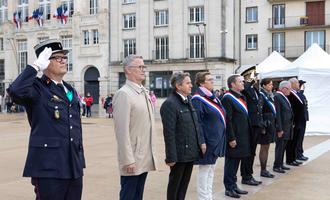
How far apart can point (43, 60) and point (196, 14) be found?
3928 cm

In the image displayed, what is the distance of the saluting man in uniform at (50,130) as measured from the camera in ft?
12.9

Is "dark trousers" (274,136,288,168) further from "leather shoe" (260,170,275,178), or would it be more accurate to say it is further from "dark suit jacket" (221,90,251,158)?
"dark suit jacket" (221,90,251,158)

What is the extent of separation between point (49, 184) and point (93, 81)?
44.2 meters

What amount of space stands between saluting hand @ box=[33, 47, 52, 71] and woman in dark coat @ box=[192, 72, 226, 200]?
113 inches

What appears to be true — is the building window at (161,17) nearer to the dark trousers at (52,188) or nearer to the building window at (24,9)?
the building window at (24,9)

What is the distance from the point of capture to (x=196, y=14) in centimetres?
4225

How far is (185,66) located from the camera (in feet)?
139

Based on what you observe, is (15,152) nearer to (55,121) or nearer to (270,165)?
(270,165)

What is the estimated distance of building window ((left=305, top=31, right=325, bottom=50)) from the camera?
40.9m

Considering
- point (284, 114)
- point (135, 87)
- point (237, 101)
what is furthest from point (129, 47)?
point (135, 87)

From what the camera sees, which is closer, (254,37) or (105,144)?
(105,144)

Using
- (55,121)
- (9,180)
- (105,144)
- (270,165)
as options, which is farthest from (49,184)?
(105,144)

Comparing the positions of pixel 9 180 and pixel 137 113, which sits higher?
pixel 137 113

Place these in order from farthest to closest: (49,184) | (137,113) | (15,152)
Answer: (15,152)
(137,113)
(49,184)
